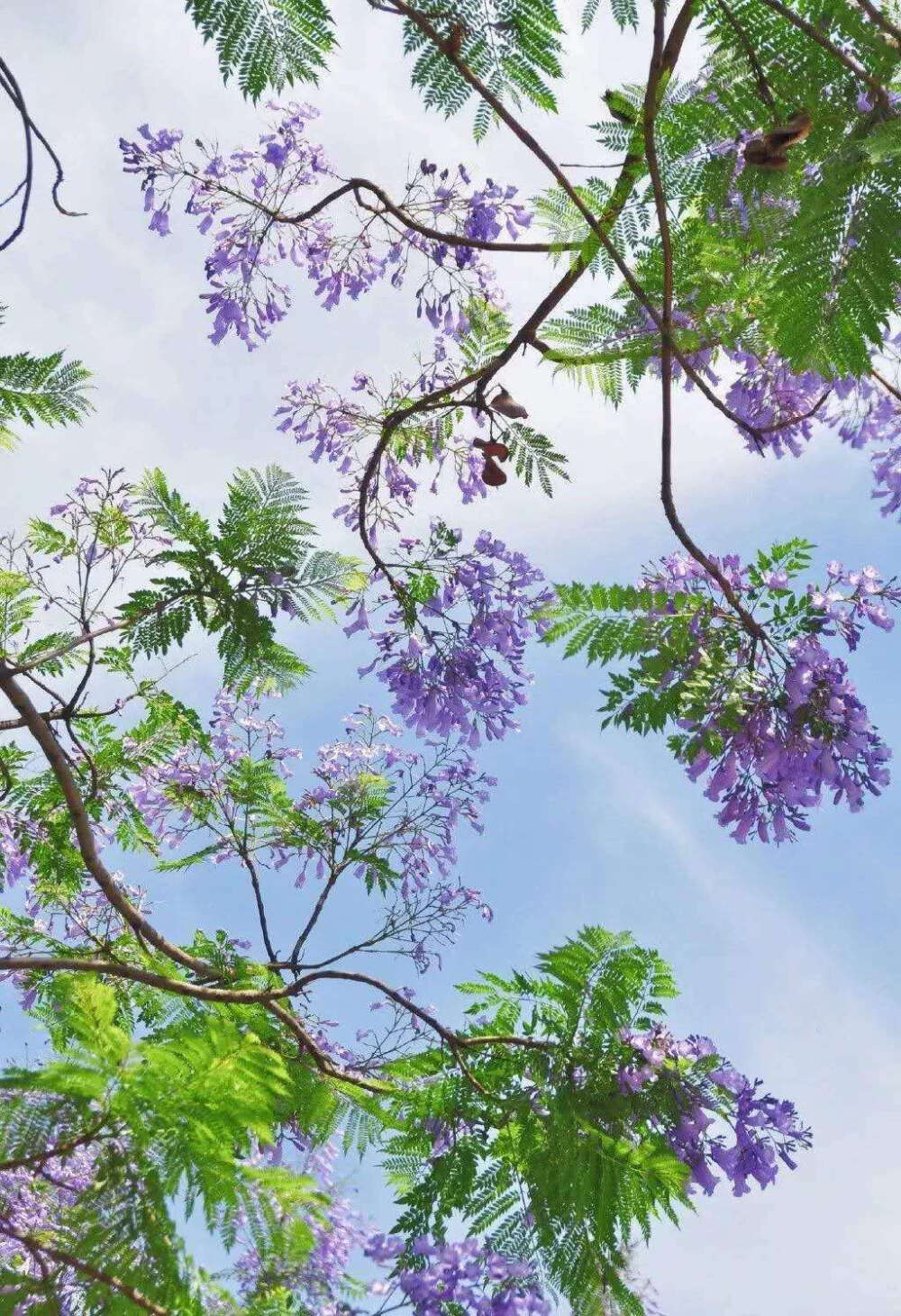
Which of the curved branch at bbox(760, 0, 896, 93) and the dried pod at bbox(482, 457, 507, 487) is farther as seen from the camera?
the dried pod at bbox(482, 457, 507, 487)

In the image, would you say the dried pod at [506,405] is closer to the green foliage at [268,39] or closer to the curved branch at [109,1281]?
the green foliage at [268,39]

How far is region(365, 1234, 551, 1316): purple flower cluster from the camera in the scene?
2.82 metres

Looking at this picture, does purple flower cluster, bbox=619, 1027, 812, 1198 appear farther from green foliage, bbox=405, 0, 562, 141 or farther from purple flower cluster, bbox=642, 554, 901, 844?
green foliage, bbox=405, 0, 562, 141

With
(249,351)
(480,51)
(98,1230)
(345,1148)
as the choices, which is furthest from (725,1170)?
(249,351)

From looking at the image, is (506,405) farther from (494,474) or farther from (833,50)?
(833,50)

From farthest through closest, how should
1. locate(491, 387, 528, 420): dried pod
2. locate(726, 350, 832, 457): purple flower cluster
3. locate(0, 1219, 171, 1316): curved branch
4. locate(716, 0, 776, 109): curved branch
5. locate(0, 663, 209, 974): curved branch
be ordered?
locate(726, 350, 832, 457): purple flower cluster
locate(491, 387, 528, 420): dried pod
locate(0, 663, 209, 974): curved branch
locate(716, 0, 776, 109): curved branch
locate(0, 1219, 171, 1316): curved branch

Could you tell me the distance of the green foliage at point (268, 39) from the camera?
1959 mm

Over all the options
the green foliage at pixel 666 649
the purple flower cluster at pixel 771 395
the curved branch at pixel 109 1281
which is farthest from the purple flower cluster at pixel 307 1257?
the purple flower cluster at pixel 771 395

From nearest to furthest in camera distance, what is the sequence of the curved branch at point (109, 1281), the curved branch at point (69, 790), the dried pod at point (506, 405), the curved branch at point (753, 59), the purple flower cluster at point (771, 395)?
the curved branch at point (109, 1281)
the curved branch at point (753, 59)
the curved branch at point (69, 790)
the dried pod at point (506, 405)
the purple flower cluster at point (771, 395)

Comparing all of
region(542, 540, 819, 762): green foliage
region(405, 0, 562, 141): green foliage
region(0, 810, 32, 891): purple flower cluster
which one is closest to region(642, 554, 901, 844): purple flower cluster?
region(542, 540, 819, 762): green foliage

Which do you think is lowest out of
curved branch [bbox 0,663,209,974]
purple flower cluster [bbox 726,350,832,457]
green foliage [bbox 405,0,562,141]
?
curved branch [bbox 0,663,209,974]

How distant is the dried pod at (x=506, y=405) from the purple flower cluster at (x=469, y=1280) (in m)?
2.12

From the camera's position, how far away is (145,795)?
4.76m

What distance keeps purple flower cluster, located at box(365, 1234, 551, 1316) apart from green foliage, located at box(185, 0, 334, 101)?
8.16 ft
